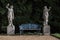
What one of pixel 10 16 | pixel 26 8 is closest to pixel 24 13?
pixel 26 8

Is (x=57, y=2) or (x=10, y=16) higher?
(x=57, y=2)

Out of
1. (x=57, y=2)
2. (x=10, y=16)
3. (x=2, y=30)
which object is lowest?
(x=2, y=30)

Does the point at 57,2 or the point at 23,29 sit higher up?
the point at 57,2

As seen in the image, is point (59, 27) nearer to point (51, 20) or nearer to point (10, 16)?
point (51, 20)

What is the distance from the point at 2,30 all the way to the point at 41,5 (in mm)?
4600

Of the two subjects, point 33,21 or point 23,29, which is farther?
point 33,21

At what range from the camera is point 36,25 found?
64.0 ft

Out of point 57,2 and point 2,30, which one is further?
point 57,2

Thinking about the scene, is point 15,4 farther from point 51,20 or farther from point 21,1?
point 51,20

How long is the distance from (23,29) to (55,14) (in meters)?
4.39

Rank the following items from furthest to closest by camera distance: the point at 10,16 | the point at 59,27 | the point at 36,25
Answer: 1. the point at 59,27
2. the point at 36,25
3. the point at 10,16

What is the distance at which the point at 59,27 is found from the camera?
2105cm

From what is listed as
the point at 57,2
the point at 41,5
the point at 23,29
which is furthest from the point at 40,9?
the point at 23,29

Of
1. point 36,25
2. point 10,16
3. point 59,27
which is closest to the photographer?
point 10,16
